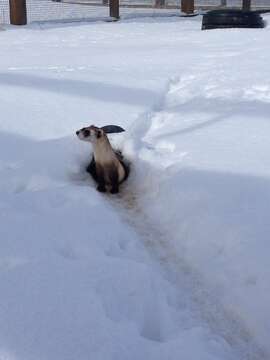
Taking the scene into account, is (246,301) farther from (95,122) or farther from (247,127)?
(95,122)

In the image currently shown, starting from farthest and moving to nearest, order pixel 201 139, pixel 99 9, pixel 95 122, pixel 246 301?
1. pixel 99 9
2. pixel 95 122
3. pixel 201 139
4. pixel 246 301

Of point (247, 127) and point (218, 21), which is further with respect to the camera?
point (218, 21)

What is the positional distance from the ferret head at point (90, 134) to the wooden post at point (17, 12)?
8.36 m

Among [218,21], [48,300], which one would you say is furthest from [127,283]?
[218,21]

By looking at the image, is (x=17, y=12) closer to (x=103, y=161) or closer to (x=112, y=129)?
(x=112, y=129)

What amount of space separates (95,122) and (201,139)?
0.99 m

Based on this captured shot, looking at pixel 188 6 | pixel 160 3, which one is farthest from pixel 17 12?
pixel 160 3

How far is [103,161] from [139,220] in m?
0.71

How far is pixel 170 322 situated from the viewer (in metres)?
2.21

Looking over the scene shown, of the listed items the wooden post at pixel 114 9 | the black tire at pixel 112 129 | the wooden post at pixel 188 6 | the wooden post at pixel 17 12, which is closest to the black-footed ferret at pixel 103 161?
the black tire at pixel 112 129

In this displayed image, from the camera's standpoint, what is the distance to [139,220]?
130 inches

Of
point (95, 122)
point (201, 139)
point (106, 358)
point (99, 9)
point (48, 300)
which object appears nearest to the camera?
point (106, 358)

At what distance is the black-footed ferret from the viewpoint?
A: 3.77 meters

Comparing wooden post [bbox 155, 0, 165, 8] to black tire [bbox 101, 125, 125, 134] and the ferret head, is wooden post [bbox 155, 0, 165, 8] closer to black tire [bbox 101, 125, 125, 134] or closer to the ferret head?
black tire [bbox 101, 125, 125, 134]
